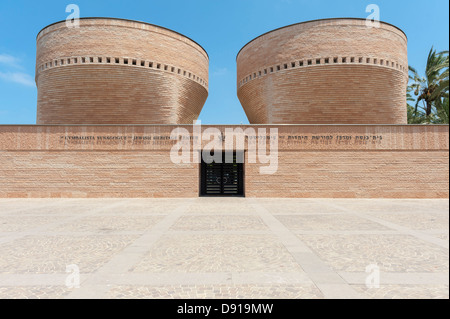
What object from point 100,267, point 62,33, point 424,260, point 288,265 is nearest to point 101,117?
point 62,33

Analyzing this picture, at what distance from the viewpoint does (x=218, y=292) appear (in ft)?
9.25

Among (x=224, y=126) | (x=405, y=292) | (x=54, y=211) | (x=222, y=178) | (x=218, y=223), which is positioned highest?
(x=224, y=126)

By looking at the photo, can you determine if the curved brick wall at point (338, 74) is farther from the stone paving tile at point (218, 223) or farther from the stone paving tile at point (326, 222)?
the stone paving tile at point (218, 223)

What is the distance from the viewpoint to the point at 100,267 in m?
3.58

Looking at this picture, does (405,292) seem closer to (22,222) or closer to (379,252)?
(379,252)

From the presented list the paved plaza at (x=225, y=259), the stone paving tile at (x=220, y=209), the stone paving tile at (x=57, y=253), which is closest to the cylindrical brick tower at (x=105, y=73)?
the stone paving tile at (x=220, y=209)

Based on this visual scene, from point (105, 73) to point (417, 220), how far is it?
53.8 feet

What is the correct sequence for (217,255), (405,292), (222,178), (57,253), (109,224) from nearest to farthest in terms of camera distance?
(405,292), (217,255), (57,253), (109,224), (222,178)

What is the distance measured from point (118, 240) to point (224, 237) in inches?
80.8

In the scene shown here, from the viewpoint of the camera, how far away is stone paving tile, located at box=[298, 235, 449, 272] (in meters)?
3.56

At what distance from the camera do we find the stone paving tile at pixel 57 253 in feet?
11.8

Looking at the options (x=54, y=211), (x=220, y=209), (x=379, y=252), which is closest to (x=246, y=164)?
(x=220, y=209)

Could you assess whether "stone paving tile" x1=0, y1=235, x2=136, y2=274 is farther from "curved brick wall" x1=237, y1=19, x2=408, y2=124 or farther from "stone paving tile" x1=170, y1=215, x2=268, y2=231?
"curved brick wall" x1=237, y1=19, x2=408, y2=124
